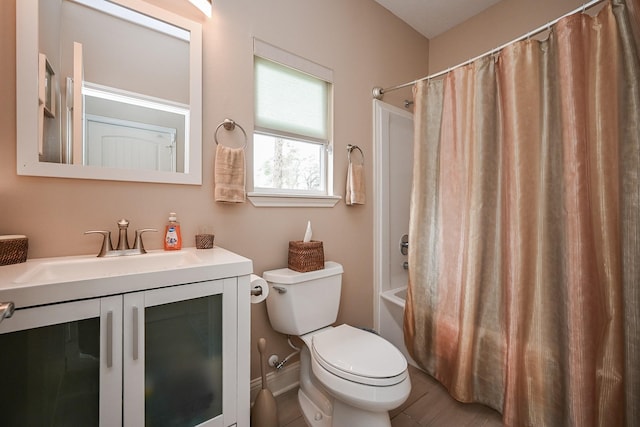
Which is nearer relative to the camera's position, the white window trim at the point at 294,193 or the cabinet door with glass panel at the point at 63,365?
the cabinet door with glass panel at the point at 63,365

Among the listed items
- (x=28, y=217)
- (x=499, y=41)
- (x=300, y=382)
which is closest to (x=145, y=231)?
(x=28, y=217)

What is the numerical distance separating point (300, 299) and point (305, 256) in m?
0.23

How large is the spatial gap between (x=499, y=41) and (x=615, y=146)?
1469 mm

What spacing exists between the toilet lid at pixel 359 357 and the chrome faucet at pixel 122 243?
92cm

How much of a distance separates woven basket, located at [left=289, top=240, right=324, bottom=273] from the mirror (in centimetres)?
63

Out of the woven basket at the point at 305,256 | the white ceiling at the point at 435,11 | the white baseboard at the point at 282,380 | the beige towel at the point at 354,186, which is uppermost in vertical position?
the white ceiling at the point at 435,11

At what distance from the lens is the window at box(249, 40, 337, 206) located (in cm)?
157

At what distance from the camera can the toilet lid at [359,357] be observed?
1.08 meters

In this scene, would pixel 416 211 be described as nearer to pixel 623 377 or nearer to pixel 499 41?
pixel 623 377

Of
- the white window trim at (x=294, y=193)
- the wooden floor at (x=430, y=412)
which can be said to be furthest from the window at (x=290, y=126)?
the wooden floor at (x=430, y=412)

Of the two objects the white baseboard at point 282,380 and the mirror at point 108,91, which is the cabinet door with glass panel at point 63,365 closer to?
the mirror at point 108,91

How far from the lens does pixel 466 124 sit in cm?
154

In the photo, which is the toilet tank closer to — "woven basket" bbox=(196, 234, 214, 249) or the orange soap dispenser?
"woven basket" bbox=(196, 234, 214, 249)

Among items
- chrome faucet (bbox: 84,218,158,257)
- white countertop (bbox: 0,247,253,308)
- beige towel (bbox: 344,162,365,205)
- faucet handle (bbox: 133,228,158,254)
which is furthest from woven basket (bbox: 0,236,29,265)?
beige towel (bbox: 344,162,365,205)
